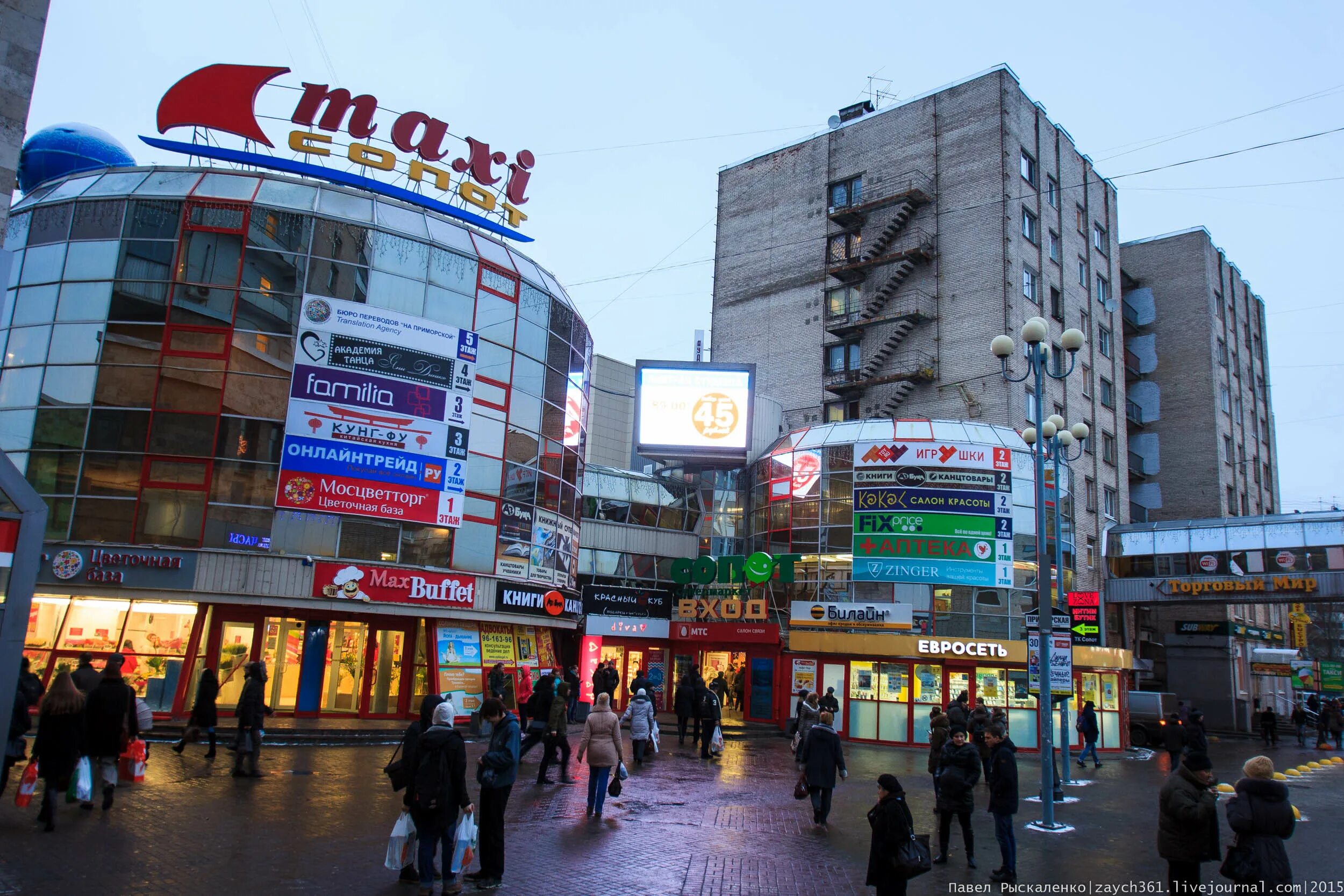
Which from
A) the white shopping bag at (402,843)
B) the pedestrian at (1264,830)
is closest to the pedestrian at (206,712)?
the white shopping bag at (402,843)

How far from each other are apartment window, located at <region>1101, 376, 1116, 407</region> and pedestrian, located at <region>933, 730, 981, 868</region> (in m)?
39.3

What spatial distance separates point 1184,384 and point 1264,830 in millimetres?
53460

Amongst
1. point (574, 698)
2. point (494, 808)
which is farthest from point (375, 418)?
point (494, 808)

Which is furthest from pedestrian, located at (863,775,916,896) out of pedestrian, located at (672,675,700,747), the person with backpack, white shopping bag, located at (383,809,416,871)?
pedestrian, located at (672,675,700,747)

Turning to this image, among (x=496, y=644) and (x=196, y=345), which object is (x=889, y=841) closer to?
(x=496, y=644)

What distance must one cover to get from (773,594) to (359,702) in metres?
16.0

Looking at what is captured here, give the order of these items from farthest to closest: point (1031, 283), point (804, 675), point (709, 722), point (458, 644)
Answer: point (1031, 283) < point (804, 675) < point (458, 644) < point (709, 722)

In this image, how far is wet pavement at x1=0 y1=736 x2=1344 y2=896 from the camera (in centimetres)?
949

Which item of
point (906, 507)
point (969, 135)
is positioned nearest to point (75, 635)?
point (906, 507)

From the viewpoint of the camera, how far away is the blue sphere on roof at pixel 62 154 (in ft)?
102

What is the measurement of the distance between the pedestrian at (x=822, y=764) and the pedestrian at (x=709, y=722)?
811cm

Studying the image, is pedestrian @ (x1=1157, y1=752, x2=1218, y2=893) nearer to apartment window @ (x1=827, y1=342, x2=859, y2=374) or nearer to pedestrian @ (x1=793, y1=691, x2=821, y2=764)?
pedestrian @ (x1=793, y1=691, x2=821, y2=764)

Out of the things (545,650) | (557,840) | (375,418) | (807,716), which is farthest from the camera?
(545,650)

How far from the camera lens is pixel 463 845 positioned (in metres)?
9.17
